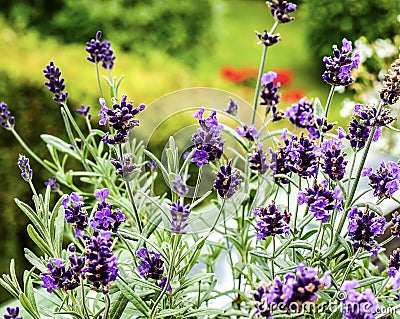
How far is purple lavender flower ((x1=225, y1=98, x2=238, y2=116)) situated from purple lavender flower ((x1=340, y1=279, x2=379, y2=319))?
24.1 inches

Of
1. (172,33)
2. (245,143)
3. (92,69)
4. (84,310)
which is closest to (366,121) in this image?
(245,143)

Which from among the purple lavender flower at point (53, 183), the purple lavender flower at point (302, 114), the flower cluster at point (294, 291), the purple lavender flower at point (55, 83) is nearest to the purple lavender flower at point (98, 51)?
the purple lavender flower at point (55, 83)

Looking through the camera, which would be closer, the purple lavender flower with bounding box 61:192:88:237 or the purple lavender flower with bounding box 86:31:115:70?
the purple lavender flower with bounding box 61:192:88:237

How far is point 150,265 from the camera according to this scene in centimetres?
100

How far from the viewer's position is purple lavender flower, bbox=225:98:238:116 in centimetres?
126

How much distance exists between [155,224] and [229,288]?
13.8 inches

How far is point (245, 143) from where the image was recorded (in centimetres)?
130

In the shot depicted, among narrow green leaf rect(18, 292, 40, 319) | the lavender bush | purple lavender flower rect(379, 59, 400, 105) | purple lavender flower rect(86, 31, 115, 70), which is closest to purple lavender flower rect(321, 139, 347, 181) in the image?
the lavender bush

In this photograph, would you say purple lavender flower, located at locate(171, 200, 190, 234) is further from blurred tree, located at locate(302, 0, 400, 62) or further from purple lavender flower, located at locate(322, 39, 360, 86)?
blurred tree, located at locate(302, 0, 400, 62)

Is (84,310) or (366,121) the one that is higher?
(366,121)

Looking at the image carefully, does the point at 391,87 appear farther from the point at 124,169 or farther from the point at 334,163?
the point at 124,169

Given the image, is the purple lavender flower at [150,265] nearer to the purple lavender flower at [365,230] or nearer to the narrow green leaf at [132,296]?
the narrow green leaf at [132,296]

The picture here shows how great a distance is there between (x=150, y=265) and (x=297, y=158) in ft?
0.99

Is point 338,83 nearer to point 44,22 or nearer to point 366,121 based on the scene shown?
point 366,121
